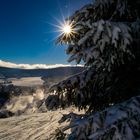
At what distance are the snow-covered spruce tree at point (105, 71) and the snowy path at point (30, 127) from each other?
10.2m

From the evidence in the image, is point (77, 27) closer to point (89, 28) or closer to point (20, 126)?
point (89, 28)

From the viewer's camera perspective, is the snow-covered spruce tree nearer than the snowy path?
Yes

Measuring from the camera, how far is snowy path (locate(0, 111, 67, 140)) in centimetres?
Result: 1677

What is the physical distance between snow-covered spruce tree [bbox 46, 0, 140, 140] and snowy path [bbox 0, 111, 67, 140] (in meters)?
10.2

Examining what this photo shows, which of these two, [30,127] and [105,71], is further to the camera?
[30,127]

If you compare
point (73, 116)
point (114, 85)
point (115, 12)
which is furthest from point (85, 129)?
point (115, 12)

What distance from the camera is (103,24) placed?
363 cm

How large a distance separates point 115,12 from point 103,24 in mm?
942

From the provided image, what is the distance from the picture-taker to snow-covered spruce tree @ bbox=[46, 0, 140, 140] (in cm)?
358

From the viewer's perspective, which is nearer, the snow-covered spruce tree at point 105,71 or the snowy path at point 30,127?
the snow-covered spruce tree at point 105,71

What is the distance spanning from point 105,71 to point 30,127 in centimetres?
1513

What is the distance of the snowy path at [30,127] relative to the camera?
55.0ft

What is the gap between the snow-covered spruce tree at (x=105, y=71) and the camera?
3.58 metres

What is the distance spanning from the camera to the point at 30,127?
1900cm
